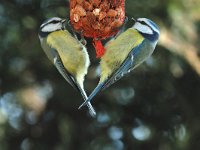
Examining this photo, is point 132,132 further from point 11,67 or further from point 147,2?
point 147,2

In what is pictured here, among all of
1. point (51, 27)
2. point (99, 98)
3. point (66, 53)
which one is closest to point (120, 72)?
point (66, 53)

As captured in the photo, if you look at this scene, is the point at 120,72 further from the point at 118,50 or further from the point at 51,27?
the point at 51,27

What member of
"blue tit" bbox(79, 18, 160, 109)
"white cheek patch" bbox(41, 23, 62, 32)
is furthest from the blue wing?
"white cheek patch" bbox(41, 23, 62, 32)

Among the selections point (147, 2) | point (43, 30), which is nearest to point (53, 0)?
point (147, 2)

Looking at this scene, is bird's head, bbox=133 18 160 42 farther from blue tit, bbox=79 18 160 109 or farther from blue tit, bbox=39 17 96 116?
blue tit, bbox=39 17 96 116

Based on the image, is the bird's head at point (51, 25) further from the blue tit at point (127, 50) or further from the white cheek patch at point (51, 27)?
the blue tit at point (127, 50)

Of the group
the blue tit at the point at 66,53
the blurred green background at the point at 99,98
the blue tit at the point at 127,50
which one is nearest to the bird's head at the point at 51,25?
the blue tit at the point at 66,53
